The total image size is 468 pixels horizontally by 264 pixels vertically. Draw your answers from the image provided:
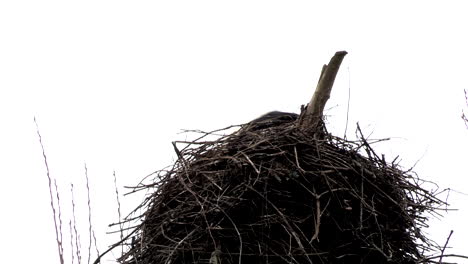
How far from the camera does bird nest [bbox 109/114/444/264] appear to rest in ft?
8.75

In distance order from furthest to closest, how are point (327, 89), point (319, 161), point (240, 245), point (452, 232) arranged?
point (327, 89) → point (319, 161) → point (240, 245) → point (452, 232)

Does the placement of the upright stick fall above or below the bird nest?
above

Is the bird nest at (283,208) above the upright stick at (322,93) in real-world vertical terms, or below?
below

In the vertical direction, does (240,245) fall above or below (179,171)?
below

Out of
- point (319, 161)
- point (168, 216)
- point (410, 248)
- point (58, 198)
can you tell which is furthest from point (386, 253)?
point (58, 198)

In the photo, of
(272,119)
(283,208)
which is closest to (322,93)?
(272,119)

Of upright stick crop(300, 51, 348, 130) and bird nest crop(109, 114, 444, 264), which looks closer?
bird nest crop(109, 114, 444, 264)

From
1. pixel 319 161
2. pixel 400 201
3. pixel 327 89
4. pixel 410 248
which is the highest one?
pixel 327 89

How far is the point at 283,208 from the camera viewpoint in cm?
271

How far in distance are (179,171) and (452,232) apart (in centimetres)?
106

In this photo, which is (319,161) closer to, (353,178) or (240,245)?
(353,178)

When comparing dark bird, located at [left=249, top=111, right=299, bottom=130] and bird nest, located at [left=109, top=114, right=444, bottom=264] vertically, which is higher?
dark bird, located at [left=249, top=111, right=299, bottom=130]

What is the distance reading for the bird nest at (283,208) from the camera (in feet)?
8.75

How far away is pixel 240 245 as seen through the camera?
262 cm
